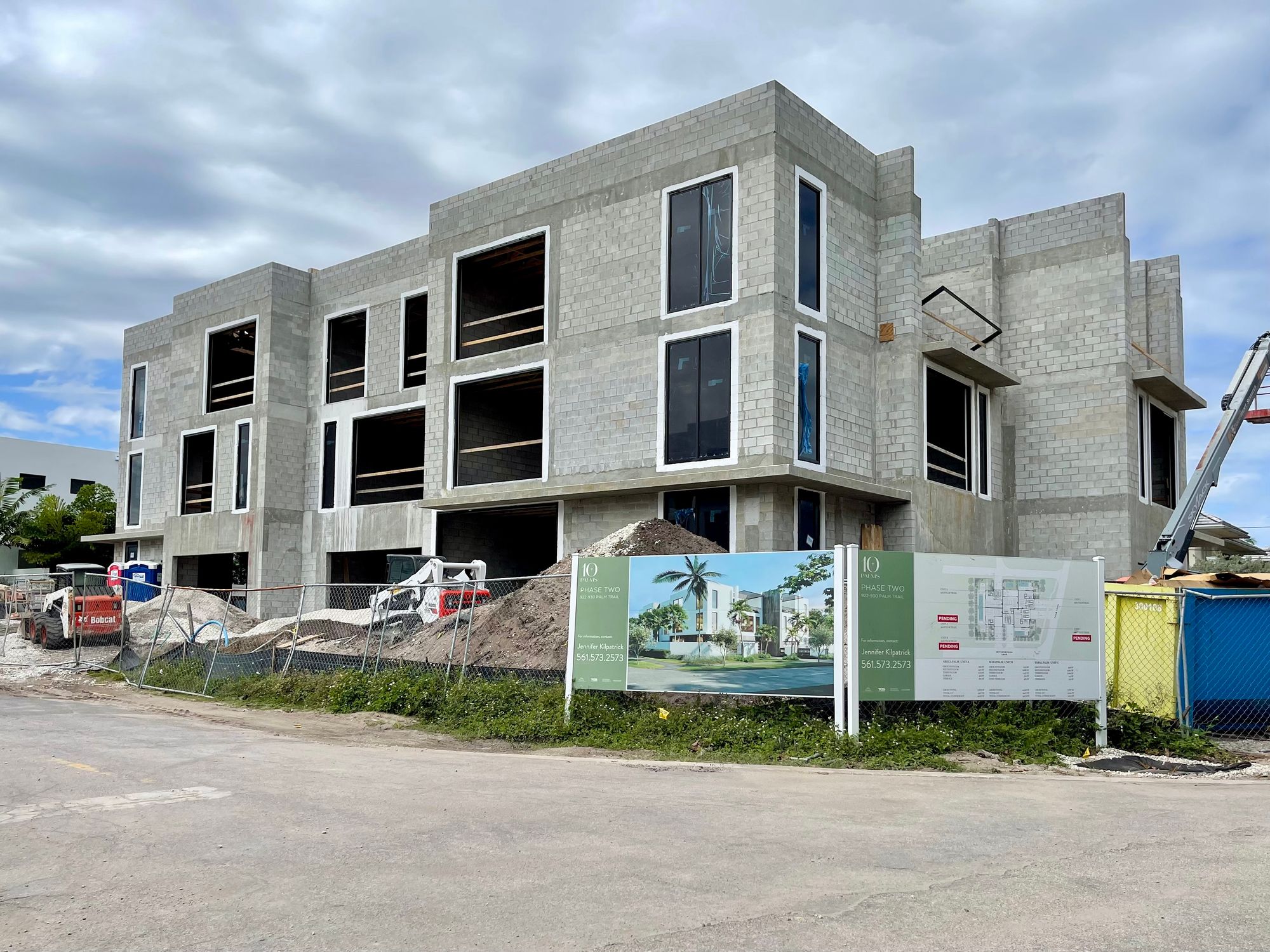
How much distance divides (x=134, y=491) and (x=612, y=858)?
39.4 m

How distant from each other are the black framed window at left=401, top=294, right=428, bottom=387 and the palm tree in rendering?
19.4m

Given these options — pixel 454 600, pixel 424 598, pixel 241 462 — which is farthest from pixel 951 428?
pixel 241 462

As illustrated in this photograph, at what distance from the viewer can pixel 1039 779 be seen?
10594mm

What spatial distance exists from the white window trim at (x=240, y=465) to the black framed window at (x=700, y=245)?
17.5m

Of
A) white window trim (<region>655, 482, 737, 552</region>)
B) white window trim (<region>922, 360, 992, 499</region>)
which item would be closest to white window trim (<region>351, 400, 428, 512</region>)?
white window trim (<region>655, 482, 737, 552</region>)

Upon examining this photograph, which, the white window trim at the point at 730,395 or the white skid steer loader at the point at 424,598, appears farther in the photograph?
the white window trim at the point at 730,395

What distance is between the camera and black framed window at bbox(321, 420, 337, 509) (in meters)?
33.3

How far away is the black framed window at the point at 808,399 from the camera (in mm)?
21094

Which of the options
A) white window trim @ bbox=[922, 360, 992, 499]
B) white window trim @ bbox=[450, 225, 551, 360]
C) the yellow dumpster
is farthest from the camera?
white window trim @ bbox=[450, 225, 551, 360]

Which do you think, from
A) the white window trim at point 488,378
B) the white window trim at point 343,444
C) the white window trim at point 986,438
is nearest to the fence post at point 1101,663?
the white window trim at point 986,438

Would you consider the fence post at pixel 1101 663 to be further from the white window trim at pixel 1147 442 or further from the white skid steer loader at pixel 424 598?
the white window trim at pixel 1147 442

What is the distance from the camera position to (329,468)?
3347 centimetres

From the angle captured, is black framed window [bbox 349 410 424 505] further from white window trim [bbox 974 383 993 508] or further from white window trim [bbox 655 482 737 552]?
white window trim [bbox 974 383 993 508]

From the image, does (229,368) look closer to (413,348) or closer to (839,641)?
(413,348)
